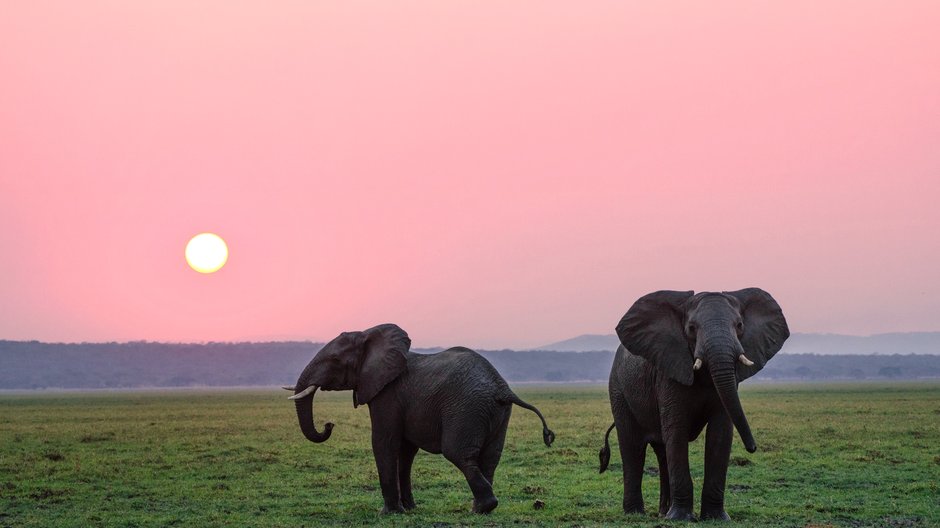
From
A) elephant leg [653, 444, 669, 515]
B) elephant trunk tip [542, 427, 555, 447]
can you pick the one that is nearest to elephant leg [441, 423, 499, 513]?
elephant trunk tip [542, 427, 555, 447]

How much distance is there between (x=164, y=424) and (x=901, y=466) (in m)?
37.2

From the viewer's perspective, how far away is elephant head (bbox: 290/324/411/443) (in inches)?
718

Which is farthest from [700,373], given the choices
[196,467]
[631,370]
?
[196,467]

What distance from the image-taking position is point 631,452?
17344 mm

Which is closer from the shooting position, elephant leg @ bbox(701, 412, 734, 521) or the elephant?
elephant leg @ bbox(701, 412, 734, 521)

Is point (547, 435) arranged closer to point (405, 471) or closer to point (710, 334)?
point (405, 471)

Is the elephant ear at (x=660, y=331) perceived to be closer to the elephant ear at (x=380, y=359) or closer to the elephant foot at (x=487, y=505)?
the elephant foot at (x=487, y=505)

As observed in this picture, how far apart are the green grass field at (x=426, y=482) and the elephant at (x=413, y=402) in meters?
0.76

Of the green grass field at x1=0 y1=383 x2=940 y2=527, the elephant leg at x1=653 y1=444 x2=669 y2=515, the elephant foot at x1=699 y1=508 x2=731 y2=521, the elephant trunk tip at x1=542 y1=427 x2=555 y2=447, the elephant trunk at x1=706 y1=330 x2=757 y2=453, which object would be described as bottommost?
the green grass field at x1=0 y1=383 x2=940 y2=527

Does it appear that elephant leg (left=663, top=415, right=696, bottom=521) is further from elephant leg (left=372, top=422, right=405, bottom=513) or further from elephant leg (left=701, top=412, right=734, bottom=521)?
elephant leg (left=372, top=422, right=405, bottom=513)

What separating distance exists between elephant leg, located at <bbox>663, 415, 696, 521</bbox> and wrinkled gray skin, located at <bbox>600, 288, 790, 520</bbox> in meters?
0.01

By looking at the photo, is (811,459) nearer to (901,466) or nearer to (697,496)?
(901,466)

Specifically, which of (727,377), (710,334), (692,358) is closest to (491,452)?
(692,358)

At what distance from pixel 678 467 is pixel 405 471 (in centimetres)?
488
